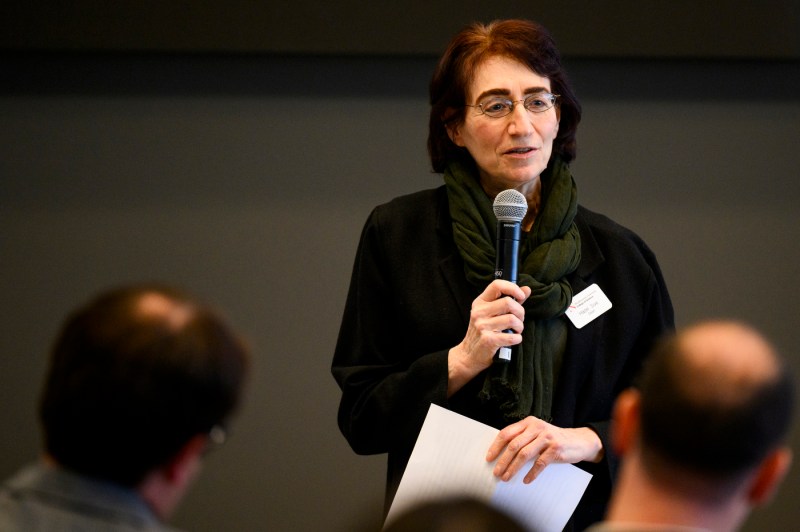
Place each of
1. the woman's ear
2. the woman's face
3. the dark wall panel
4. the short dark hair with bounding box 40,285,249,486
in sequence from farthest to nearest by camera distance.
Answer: the dark wall panel → the woman's ear → the woman's face → the short dark hair with bounding box 40,285,249,486

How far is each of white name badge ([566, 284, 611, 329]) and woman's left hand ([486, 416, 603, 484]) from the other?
0.26m

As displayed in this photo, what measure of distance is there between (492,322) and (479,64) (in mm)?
649

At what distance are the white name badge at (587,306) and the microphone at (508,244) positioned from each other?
0.68 feet

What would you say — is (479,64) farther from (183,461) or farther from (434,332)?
(183,461)

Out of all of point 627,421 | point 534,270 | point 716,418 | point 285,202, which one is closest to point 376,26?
point 285,202

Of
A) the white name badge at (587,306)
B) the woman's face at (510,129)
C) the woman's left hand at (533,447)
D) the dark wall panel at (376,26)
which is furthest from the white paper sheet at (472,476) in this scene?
the dark wall panel at (376,26)

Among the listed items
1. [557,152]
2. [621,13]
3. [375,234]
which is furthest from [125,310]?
[621,13]

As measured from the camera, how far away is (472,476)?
7.25 ft

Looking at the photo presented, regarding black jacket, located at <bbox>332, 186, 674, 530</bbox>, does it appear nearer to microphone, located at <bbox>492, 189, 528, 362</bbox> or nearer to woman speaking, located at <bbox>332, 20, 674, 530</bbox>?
woman speaking, located at <bbox>332, 20, 674, 530</bbox>

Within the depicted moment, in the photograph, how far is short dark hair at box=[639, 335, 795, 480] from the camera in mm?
1297

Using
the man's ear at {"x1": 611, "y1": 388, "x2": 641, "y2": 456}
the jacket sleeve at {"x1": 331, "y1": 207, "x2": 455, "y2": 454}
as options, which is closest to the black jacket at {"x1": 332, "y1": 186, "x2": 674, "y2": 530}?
the jacket sleeve at {"x1": 331, "y1": 207, "x2": 455, "y2": 454}

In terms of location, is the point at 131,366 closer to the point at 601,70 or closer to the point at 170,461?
the point at 170,461

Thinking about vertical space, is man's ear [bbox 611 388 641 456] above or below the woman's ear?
below

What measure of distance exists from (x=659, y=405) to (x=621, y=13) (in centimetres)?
295
